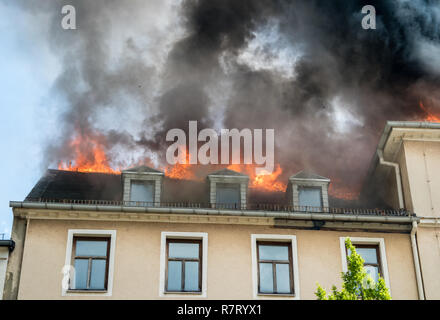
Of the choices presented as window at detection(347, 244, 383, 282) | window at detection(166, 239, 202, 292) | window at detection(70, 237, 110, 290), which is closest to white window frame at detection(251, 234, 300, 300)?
window at detection(166, 239, 202, 292)

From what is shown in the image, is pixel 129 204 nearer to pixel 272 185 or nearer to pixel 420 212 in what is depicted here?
pixel 272 185

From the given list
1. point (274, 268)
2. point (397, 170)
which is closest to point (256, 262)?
point (274, 268)

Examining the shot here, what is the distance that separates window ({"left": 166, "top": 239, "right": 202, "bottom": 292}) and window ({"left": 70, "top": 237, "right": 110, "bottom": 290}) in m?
1.99

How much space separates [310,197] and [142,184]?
19.2ft

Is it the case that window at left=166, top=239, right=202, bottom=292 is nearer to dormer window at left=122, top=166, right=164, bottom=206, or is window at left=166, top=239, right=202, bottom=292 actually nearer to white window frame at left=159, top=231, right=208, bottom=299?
white window frame at left=159, top=231, right=208, bottom=299

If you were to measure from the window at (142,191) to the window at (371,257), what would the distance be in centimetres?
689

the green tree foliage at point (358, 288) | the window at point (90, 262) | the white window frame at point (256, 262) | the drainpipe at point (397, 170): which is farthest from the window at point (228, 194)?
the green tree foliage at point (358, 288)

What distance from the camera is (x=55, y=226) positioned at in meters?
21.3

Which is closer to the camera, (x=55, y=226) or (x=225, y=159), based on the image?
(x=55, y=226)
